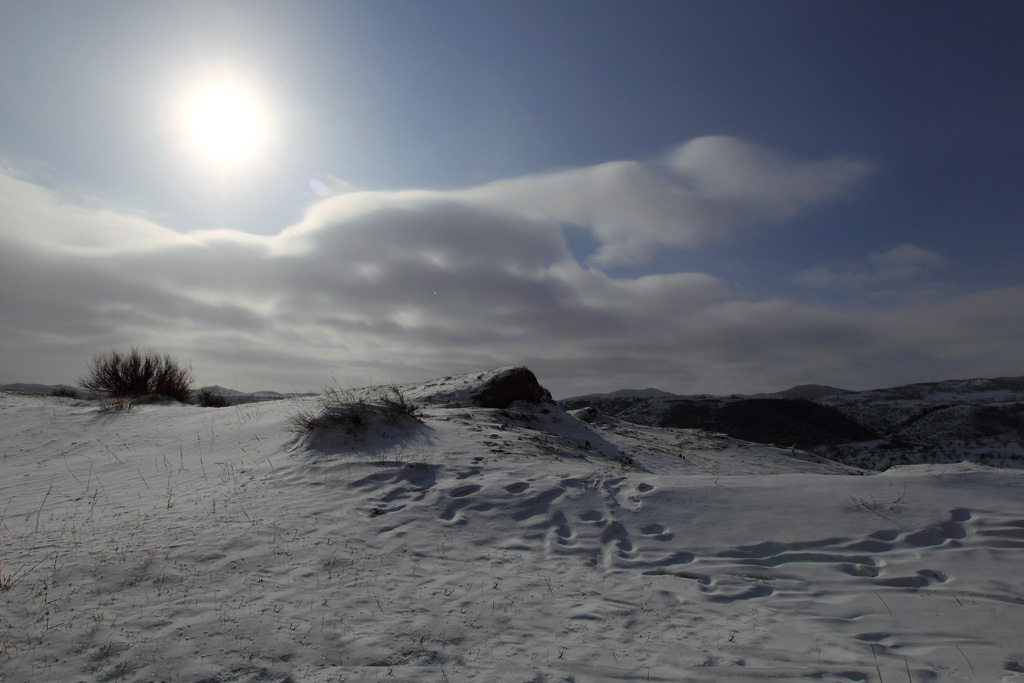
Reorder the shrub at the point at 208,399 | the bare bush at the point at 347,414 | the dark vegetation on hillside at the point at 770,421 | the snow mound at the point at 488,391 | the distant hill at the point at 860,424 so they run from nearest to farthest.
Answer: the bare bush at the point at 347,414
the snow mound at the point at 488,391
the shrub at the point at 208,399
the distant hill at the point at 860,424
the dark vegetation on hillside at the point at 770,421

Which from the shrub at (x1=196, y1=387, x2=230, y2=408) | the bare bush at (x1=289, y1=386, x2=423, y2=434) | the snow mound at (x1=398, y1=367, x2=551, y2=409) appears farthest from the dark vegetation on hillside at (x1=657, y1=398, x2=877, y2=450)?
the bare bush at (x1=289, y1=386, x2=423, y2=434)

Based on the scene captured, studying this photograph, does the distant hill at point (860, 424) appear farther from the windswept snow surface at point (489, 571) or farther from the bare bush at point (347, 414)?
the windswept snow surface at point (489, 571)

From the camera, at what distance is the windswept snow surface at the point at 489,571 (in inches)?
124

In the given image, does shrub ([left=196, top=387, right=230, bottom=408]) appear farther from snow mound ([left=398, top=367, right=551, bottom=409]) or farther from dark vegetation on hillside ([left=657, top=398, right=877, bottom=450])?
dark vegetation on hillside ([left=657, top=398, right=877, bottom=450])

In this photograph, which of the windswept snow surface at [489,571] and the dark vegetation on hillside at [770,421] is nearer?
the windswept snow surface at [489,571]

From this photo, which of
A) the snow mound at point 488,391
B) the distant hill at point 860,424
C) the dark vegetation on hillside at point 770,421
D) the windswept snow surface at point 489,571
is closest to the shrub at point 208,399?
the snow mound at point 488,391

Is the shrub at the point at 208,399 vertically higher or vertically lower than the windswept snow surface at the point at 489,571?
higher

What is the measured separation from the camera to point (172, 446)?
9039 millimetres

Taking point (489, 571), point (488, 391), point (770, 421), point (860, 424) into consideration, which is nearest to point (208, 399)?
point (488, 391)

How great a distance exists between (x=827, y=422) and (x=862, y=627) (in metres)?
38.4

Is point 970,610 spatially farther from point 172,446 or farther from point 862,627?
point 172,446

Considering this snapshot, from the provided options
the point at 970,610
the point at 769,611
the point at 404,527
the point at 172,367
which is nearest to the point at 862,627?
the point at 769,611

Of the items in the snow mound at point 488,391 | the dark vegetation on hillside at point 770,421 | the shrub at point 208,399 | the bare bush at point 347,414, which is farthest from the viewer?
the dark vegetation on hillside at point 770,421

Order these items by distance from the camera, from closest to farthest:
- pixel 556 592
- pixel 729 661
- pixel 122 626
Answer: pixel 729 661
pixel 122 626
pixel 556 592
